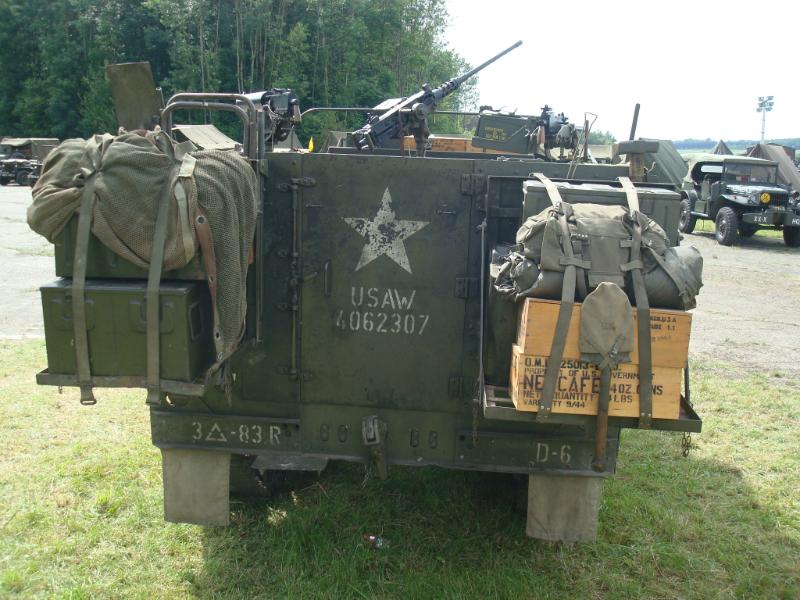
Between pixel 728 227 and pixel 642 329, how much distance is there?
17231mm

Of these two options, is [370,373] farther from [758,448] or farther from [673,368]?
[758,448]

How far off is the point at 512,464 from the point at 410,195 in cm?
137

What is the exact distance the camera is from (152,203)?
2.72 m

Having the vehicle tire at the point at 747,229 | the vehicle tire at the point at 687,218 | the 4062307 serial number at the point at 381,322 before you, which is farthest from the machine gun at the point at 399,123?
the vehicle tire at the point at 687,218

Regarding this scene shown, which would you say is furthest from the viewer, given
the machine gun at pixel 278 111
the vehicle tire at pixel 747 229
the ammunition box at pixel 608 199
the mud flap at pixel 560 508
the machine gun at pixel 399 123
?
the vehicle tire at pixel 747 229

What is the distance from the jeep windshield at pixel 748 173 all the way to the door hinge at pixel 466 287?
18.4 meters

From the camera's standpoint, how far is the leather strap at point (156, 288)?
2.69 m

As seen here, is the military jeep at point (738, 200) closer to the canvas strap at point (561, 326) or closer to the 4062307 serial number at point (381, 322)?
the 4062307 serial number at point (381, 322)

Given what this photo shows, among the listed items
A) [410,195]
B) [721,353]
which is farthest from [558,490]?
[721,353]

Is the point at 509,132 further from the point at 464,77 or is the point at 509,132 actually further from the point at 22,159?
the point at 22,159

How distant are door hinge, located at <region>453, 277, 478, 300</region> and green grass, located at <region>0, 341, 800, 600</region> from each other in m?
1.39

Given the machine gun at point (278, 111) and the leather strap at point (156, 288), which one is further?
the machine gun at point (278, 111)

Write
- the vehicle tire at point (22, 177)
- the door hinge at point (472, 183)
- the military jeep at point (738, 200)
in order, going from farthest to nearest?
the vehicle tire at point (22, 177), the military jeep at point (738, 200), the door hinge at point (472, 183)

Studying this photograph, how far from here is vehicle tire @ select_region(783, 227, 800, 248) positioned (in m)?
18.0
